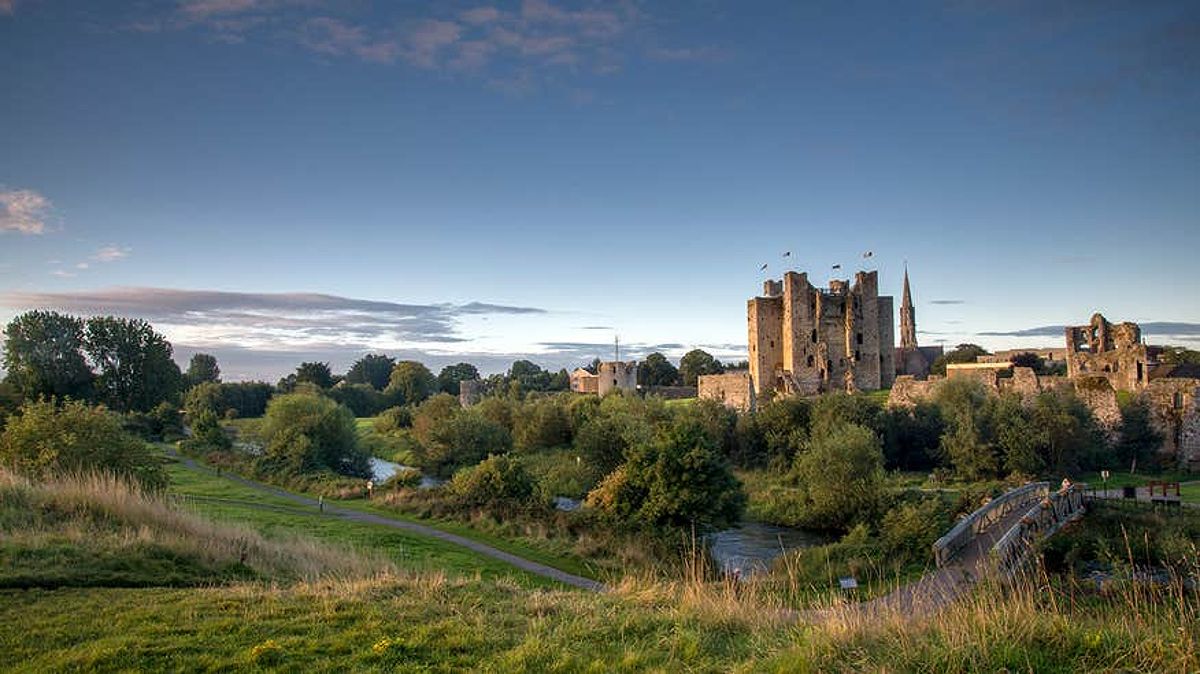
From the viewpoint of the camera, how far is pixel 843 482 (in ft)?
88.2

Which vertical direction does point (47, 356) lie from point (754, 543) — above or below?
above

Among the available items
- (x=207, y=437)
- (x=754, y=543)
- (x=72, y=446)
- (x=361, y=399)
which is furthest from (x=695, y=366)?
(x=72, y=446)

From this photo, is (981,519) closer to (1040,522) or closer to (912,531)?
(1040,522)

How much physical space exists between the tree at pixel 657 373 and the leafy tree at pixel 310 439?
186 feet

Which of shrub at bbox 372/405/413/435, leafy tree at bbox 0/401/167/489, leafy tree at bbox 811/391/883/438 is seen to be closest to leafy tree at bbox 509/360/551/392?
shrub at bbox 372/405/413/435

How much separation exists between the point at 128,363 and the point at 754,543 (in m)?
56.5

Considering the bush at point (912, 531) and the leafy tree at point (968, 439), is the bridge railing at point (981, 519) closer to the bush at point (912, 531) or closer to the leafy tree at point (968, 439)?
the bush at point (912, 531)

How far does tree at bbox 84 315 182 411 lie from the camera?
5741 cm

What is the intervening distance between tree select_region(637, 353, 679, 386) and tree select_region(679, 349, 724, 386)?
128 cm

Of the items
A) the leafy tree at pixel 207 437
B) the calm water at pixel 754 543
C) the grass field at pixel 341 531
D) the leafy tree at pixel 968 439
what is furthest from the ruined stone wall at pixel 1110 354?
the leafy tree at pixel 207 437

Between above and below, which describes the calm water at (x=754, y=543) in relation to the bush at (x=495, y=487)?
below

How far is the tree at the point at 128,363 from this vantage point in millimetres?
57406

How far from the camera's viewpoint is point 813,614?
7.66 m

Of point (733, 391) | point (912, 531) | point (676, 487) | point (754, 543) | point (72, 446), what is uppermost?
point (72, 446)
